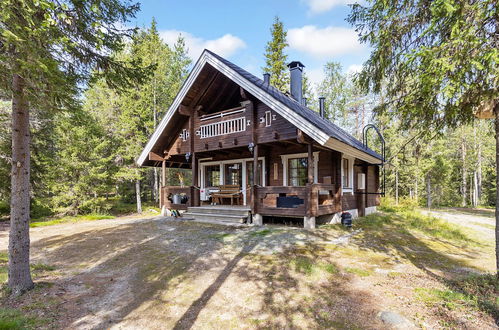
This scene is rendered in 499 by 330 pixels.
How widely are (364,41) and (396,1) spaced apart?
2.45 feet

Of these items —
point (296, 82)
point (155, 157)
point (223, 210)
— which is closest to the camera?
point (223, 210)

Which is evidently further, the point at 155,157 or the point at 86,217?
the point at 86,217

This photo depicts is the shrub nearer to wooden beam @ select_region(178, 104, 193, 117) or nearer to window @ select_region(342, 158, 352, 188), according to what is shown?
wooden beam @ select_region(178, 104, 193, 117)

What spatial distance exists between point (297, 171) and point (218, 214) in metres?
3.73

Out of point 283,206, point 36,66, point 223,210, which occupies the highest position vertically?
point 36,66

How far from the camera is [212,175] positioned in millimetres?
13188

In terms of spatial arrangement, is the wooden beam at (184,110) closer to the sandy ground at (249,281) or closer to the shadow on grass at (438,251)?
the sandy ground at (249,281)

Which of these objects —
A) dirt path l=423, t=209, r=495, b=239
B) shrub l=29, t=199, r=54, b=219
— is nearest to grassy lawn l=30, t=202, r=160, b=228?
shrub l=29, t=199, r=54, b=219

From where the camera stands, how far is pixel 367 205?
12.3 meters

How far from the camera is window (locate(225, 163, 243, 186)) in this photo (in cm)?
1213

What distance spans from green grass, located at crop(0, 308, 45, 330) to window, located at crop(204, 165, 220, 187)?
9.78 metres

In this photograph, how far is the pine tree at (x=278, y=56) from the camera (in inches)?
869

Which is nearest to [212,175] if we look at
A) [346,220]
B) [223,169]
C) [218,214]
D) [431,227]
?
[223,169]

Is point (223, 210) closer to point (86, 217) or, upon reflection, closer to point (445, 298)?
point (445, 298)
